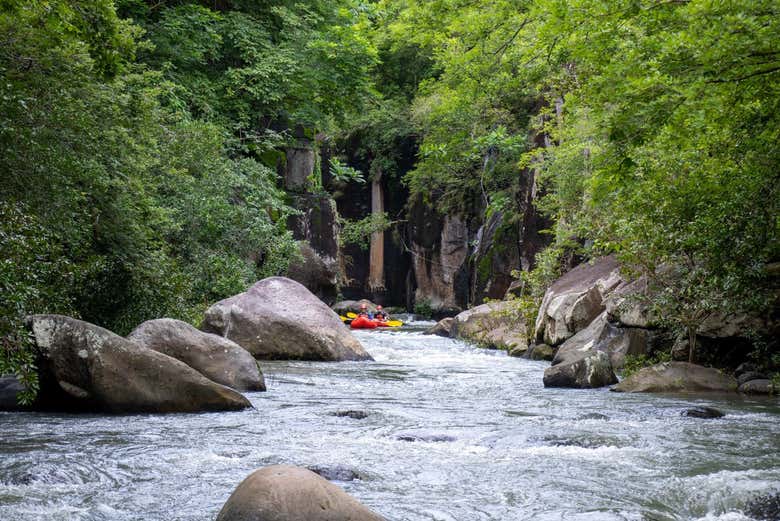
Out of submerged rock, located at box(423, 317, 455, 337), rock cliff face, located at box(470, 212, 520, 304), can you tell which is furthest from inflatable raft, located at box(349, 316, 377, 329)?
rock cliff face, located at box(470, 212, 520, 304)

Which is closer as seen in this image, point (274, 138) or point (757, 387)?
point (757, 387)

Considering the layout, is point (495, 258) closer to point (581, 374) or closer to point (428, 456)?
point (581, 374)

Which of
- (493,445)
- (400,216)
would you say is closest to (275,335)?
(493,445)

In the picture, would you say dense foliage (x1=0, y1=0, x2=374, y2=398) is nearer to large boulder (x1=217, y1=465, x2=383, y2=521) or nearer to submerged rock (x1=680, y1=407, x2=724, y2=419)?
large boulder (x1=217, y1=465, x2=383, y2=521)

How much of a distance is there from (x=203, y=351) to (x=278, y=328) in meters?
4.73

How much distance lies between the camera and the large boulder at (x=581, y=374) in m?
11.4

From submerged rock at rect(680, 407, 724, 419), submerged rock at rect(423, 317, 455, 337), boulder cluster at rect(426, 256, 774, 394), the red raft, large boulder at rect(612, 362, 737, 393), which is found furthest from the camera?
the red raft

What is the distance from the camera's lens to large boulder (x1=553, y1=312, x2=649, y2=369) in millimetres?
13148

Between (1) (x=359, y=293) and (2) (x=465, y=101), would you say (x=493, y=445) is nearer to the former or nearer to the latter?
(2) (x=465, y=101)

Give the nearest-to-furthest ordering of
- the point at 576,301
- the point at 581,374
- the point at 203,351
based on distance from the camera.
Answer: the point at 203,351, the point at 581,374, the point at 576,301

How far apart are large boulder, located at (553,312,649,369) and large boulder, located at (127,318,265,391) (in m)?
5.48

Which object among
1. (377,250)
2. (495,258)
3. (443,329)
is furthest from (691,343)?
(377,250)

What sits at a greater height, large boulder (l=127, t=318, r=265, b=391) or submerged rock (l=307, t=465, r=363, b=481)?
large boulder (l=127, t=318, r=265, b=391)

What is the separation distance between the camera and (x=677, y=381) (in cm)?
1081
